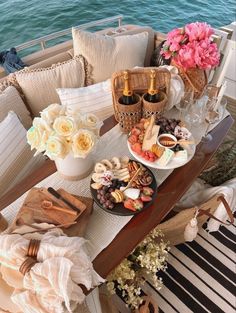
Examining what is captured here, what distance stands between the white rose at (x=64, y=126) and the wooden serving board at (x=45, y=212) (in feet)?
0.74

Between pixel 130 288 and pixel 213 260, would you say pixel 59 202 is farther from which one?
pixel 213 260

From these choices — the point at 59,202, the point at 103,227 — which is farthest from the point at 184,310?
the point at 59,202

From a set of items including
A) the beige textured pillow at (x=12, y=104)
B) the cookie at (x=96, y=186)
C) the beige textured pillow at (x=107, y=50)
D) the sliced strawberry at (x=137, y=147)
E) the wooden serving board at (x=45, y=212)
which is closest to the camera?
the wooden serving board at (x=45, y=212)

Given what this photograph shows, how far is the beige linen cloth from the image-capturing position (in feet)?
2.33

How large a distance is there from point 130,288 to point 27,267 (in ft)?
1.95

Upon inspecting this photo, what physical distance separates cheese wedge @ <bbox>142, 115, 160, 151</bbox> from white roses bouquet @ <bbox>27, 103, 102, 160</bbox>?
0.82ft

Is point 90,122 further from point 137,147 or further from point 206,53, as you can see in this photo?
point 206,53

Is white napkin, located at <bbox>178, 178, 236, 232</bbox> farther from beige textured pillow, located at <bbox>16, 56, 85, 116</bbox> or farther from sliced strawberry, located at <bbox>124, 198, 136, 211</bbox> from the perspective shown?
beige textured pillow, located at <bbox>16, 56, 85, 116</bbox>

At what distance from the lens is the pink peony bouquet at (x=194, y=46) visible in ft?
4.09

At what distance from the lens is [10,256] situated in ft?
2.41

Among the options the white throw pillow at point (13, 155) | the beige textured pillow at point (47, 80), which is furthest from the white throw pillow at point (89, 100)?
the white throw pillow at point (13, 155)

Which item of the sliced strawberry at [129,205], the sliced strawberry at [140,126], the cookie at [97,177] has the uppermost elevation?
the sliced strawberry at [140,126]

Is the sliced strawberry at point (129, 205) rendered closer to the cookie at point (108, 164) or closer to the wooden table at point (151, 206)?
the wooden table at point (151, 206)

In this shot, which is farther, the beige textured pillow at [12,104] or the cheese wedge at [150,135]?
the beige textured pillow at [12,104]
